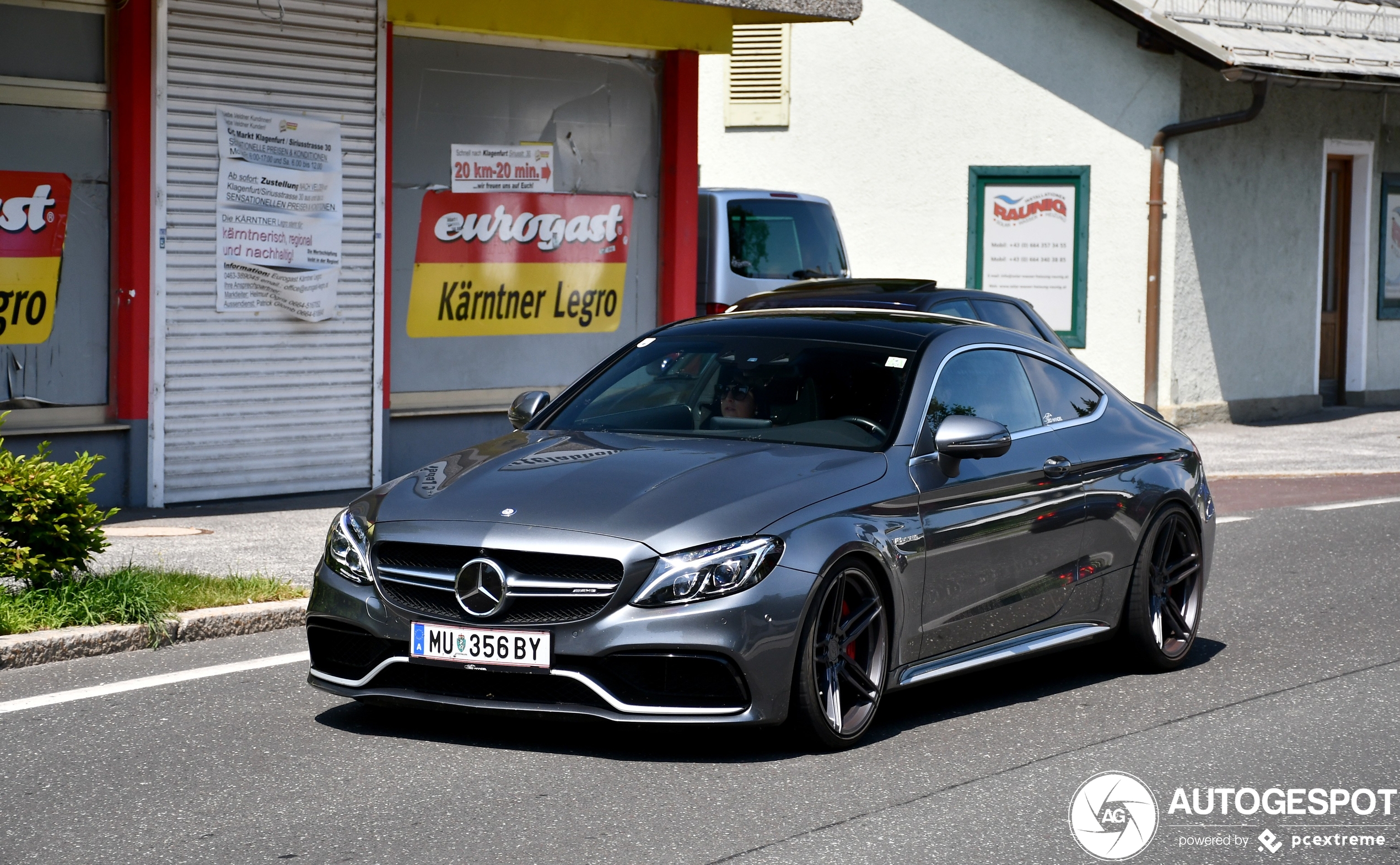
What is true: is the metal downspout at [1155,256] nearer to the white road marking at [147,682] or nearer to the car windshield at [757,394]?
the car windshield at [757,394]

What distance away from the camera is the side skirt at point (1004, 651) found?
21.2 ft

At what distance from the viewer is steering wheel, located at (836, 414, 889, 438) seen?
6.62 meters

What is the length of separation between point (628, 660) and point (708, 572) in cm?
36

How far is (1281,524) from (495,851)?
9196 mm

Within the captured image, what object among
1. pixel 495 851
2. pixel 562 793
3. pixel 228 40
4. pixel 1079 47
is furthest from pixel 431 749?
pixel 1079 47

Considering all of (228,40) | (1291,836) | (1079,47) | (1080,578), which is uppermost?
(1079,47)

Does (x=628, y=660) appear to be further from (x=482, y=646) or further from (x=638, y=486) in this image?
(x=638, y=486)

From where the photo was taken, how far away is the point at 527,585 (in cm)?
569

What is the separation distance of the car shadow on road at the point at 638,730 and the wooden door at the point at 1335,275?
56.3 ft

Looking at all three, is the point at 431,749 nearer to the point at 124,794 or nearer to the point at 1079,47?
the point at 124,794

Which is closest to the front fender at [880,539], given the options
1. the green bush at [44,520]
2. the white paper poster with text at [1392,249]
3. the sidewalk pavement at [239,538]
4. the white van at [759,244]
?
the green bush at [44,520]

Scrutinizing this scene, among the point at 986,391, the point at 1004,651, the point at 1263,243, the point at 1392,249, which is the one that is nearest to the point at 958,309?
the point at 986,391

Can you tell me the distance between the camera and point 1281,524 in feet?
42.3

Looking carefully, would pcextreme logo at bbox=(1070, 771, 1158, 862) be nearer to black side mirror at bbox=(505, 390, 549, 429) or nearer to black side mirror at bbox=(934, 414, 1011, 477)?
black side mirror at bbox=(934, 414, 1011, 477)
